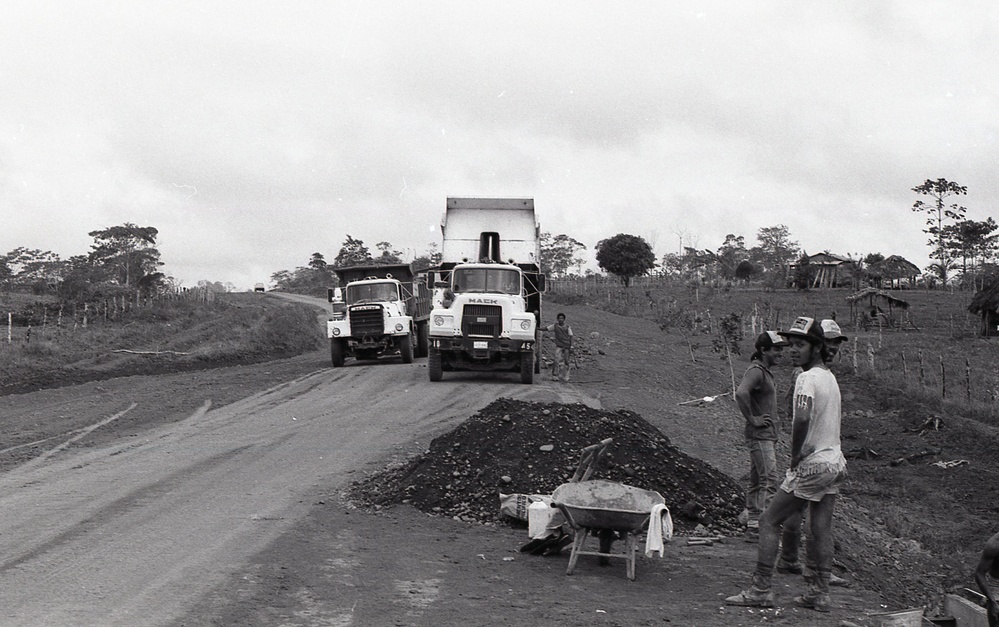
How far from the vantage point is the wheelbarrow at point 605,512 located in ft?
24.1

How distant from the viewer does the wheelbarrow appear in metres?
7.36

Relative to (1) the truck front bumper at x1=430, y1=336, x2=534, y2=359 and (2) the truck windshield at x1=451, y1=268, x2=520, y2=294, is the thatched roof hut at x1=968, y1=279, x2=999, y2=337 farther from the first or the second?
(1) the truck front bumper at x1=430, y1=336, x2=534, y2=359

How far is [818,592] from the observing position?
6527mm

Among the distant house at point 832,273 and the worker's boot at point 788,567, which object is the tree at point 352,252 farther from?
the worker's boot at point 788,567

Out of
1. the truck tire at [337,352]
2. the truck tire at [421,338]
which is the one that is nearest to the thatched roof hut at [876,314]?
the truck tire at [421,338]

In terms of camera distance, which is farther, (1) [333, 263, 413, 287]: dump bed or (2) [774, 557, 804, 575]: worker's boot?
(1) [333, 263, 413, 287]: dump bed

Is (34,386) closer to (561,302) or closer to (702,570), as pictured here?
(702,570)

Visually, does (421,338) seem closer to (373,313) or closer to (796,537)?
(373,313)

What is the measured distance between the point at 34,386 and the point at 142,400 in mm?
6373

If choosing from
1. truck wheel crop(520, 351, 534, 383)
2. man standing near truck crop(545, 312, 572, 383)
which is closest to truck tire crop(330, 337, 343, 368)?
man standing near truck crop(545, 312, 572, 383)

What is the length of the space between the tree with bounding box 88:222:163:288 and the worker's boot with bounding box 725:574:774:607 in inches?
2539

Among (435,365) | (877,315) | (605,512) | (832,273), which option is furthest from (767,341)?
(832,273)

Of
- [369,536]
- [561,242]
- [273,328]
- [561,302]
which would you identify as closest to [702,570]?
[369,536]

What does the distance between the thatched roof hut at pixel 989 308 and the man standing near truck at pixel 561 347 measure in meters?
27.1
